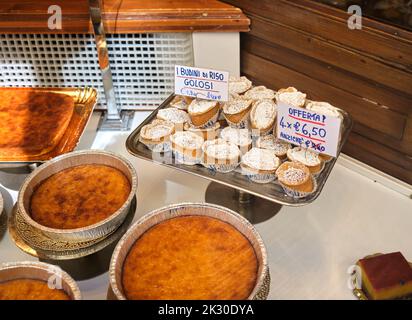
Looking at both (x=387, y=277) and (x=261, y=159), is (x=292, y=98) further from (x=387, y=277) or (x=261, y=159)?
(x=387, y=277)

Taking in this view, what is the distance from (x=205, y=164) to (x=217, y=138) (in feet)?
0.48

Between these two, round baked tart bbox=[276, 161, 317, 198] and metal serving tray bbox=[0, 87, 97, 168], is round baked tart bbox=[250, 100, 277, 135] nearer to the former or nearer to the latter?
round baked tart bbox=[276, 161, 317, 198]

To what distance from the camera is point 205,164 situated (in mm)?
1435

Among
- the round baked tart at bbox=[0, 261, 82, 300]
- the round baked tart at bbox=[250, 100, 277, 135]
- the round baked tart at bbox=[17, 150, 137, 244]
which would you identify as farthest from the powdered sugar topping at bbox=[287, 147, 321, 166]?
the round baked tart at bbox=[0, 261, 82, 300]

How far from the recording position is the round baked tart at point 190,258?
4.00 feet

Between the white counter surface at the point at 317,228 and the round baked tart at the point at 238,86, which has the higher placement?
the round baked tart at the point at 238,86

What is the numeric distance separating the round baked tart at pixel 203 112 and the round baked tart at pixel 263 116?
122 mm

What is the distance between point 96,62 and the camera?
2066 mm

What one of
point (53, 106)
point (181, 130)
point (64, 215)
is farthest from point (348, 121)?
point (53, 106)

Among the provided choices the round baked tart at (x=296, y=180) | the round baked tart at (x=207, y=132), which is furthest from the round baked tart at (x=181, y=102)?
the round baked tart at (x=296, y=180)

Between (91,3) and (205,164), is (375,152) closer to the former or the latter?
(205,164)

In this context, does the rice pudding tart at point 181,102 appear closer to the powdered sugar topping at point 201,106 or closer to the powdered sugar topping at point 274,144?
the powdered sugar topping at point 201,106

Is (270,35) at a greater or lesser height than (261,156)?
greater

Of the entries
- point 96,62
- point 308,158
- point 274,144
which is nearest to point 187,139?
point 274,144
